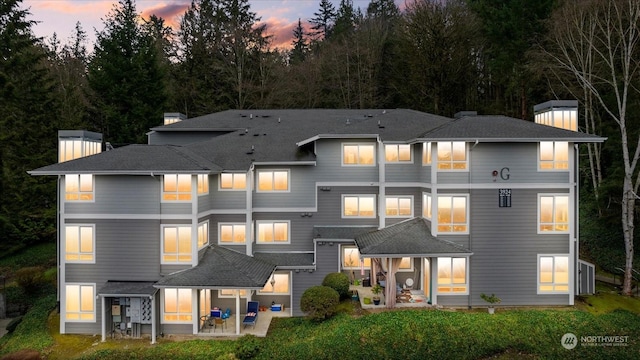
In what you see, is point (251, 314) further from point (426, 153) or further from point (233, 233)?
point (426, 153)

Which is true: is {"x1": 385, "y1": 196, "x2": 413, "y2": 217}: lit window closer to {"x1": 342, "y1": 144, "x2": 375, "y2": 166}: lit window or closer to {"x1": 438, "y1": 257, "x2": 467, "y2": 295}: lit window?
{"x1": 342, "y1": 144, "x2": 375, "y2": 166}: lit window

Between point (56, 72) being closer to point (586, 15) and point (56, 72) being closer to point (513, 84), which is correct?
point (513, 84)

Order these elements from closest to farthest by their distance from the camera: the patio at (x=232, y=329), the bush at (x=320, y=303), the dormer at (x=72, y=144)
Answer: the patio at (x=232, y=329) → the bush at (x=320, y=303) → the dormer at (x=72, y=144)

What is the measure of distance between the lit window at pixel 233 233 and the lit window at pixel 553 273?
47.1 feet

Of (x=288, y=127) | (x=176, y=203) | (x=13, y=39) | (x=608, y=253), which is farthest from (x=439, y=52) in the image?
(x=13, y=39)

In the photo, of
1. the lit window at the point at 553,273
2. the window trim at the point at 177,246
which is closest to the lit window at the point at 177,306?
the window trim at the point at 177,246

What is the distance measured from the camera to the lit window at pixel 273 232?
2025 centimetres

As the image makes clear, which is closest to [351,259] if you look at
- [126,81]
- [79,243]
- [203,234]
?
[203,234]

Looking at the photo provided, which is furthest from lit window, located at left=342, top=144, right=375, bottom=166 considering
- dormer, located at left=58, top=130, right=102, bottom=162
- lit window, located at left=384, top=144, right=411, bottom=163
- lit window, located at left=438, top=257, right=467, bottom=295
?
dormer, located at left=58, top=130, right=102, bottom=162

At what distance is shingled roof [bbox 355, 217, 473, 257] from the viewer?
53.3 feet

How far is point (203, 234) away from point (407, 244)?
9751 mm

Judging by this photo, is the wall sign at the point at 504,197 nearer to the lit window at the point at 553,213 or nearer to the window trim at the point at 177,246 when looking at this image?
the lit window at the point at 553,213

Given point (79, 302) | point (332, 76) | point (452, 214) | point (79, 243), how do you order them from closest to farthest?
point (79, 302) < point (79, 243) < point (452, 214) < point (332, 76)

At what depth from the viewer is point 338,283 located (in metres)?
17.6
